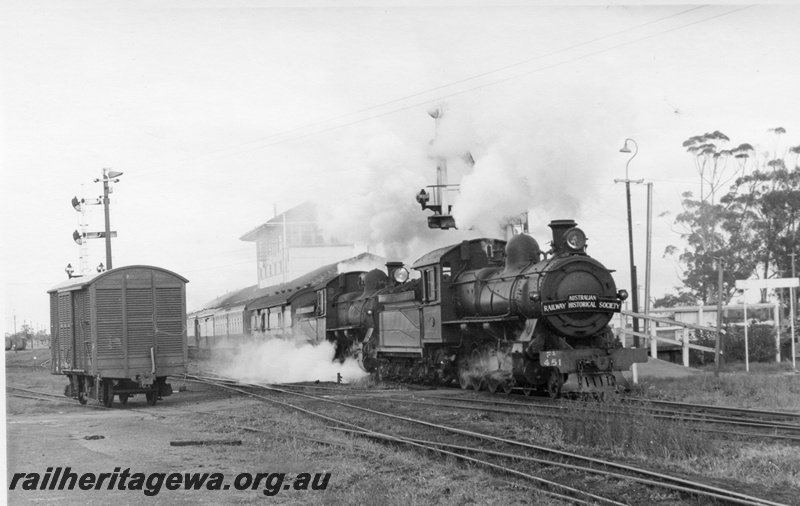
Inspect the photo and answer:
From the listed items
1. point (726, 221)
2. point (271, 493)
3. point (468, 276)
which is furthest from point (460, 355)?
point (726, 221)

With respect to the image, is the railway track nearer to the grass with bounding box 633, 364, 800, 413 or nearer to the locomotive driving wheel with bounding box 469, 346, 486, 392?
the locomotive driving wheel with bounding box 469, 346, 486, 392

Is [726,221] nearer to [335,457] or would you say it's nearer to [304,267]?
[304,267]

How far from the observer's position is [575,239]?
15961 millimetres

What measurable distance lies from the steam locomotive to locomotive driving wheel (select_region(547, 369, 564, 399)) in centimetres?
2

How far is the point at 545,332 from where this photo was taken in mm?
15625

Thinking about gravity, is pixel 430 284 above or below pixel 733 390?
above

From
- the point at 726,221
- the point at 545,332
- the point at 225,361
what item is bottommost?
the point at 225,361

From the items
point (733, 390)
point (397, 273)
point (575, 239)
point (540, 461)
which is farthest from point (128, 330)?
point (733, 390)

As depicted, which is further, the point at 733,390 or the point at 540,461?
the point at 733,390

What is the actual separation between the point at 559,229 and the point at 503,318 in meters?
2.20

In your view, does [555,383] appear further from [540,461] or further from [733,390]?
[540,461]

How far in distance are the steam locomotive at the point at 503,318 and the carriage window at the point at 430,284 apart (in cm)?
2

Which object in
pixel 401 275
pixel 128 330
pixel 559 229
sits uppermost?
pixel 559 229

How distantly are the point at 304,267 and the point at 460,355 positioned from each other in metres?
24.4
